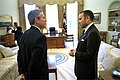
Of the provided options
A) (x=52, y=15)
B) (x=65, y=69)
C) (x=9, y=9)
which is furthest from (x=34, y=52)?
(x=9, y=9)

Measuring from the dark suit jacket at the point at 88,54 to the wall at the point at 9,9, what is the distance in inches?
285

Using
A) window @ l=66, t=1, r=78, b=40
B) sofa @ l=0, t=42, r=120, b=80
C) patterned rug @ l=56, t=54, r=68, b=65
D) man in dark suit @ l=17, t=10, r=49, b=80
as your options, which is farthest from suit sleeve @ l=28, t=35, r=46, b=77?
window @ l=66, t=1, r=78, b=40

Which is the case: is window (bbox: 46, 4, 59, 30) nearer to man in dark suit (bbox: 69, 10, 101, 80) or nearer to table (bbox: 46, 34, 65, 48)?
table (bbox: 46, 34, 65, 48)

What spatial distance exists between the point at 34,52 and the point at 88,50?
2.23 ft

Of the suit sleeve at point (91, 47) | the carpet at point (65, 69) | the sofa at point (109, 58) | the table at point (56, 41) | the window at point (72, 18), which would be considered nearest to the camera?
the suit sleeve at point (91, 47)

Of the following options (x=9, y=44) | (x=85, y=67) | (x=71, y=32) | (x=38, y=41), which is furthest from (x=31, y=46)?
(x=71, y=32)

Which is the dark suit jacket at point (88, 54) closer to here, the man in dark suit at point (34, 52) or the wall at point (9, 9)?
the man in dark suit at point (34, 52)

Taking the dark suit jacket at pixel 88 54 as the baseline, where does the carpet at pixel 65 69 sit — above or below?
below

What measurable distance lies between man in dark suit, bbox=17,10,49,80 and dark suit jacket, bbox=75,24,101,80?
514mm

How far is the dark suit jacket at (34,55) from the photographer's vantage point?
153cm

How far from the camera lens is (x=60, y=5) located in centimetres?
837

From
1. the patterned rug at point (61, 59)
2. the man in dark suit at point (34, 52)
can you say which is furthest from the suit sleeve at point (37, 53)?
the patterned rug at point (61, 59)

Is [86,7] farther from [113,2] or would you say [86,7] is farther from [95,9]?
[113,2]

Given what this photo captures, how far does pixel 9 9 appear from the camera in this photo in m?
8.34
